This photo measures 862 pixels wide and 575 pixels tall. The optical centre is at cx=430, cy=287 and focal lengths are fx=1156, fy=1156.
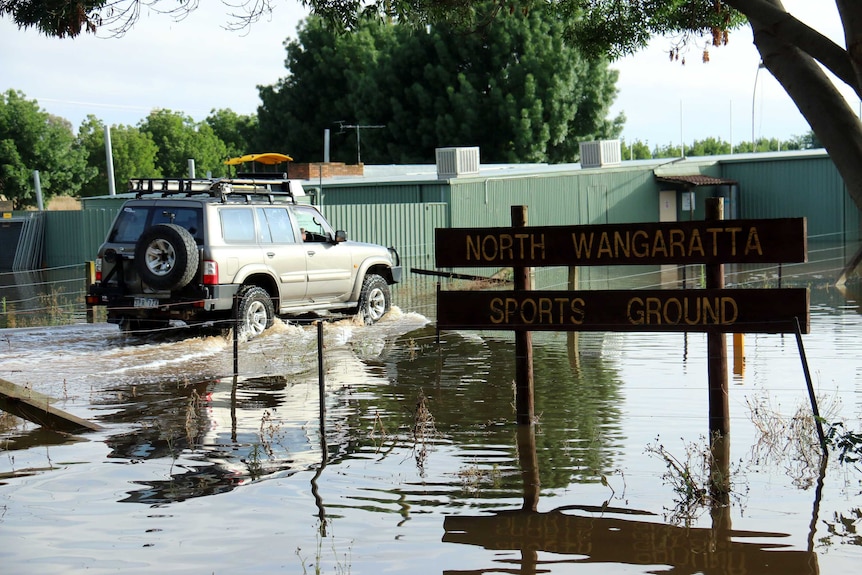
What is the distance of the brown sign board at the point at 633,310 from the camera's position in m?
8.38

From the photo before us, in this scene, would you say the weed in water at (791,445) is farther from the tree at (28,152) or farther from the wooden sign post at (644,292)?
the tree at (28,152)

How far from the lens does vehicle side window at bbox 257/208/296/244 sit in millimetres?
16125

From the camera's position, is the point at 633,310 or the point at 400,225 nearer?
the point at 633,310

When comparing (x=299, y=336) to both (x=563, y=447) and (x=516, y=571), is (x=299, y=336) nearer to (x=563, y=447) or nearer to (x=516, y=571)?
(x=563, y=447)

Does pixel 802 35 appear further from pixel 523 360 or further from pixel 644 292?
pixel 523 360

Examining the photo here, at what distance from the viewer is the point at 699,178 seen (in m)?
43.5

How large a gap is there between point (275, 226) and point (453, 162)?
19.8 metres

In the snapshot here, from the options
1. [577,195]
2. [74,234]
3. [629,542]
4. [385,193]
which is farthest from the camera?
[577,195]

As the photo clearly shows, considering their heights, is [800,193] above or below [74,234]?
above

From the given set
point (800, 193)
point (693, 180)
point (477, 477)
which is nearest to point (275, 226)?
point (477, 477)

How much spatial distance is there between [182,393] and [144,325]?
5085 millimetres

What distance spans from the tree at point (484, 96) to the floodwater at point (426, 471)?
46.5 meters

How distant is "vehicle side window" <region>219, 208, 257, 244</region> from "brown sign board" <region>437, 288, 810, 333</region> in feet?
22.1

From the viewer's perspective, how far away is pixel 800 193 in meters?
43.5
